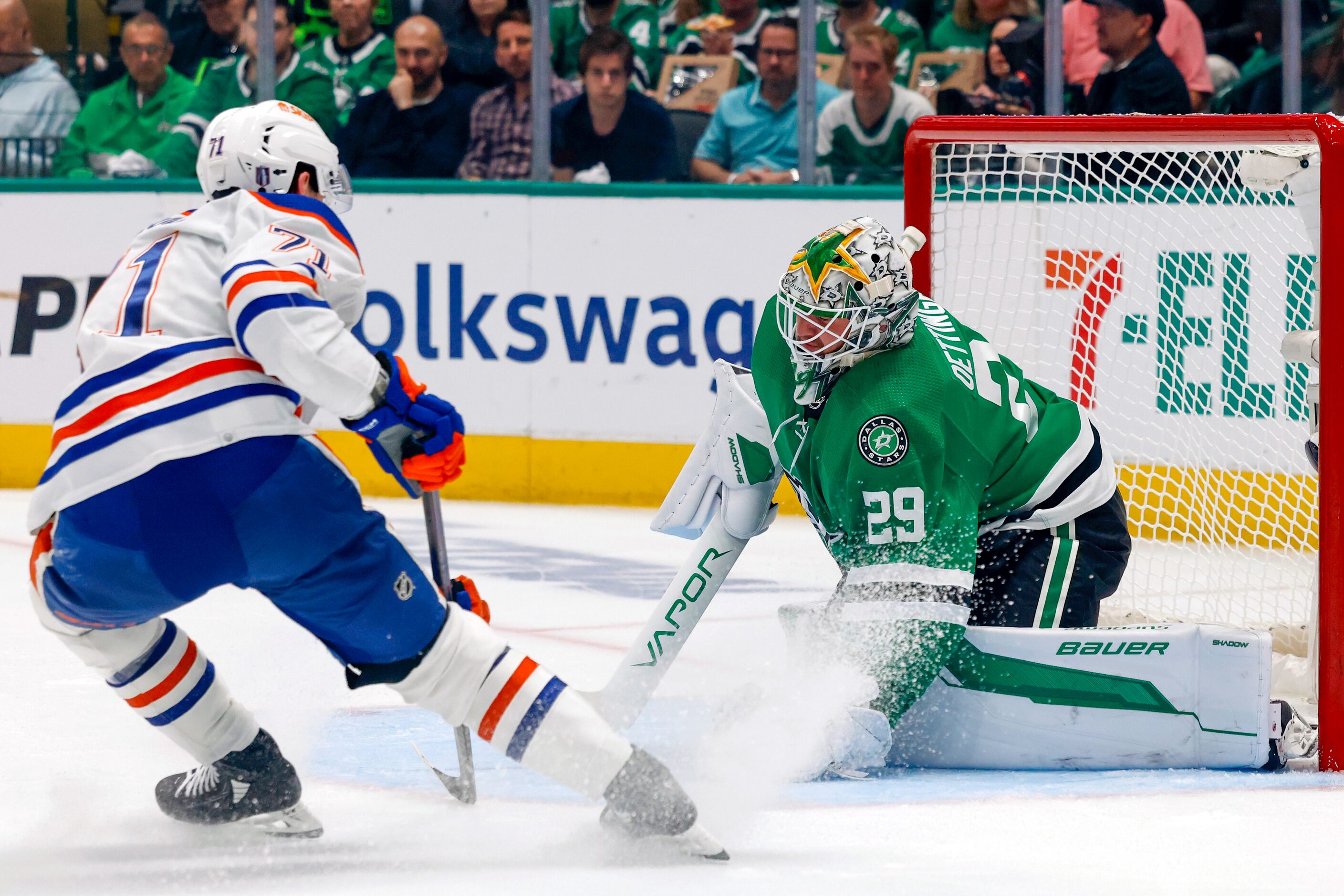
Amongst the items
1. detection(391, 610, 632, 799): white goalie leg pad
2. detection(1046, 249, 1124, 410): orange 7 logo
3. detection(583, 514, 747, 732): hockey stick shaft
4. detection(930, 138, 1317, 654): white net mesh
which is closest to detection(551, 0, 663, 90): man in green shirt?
detection(930, 138, 1317, 654): white net mesh

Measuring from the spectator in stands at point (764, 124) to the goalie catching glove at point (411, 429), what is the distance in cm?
360

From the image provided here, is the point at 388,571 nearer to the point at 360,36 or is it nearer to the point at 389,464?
the point at 389,464

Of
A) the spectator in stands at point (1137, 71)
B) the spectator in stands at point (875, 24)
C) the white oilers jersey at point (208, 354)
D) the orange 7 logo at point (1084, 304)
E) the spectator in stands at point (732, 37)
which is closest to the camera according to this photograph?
the white oilers jersey at point (208, 354)

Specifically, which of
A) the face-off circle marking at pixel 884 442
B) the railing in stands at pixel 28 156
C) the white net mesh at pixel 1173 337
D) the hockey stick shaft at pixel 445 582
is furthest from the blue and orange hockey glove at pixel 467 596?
the railing in stands at pixel 28 156

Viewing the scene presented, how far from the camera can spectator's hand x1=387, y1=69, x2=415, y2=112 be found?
19.2 ft

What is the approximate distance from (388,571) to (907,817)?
79 centimetres

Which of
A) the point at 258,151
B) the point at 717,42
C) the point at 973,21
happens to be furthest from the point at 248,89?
the point at 258,151

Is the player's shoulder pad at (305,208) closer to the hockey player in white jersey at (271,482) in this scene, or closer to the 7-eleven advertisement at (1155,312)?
the hockey player in white jersey at (271,482)

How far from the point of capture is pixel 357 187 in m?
5.85

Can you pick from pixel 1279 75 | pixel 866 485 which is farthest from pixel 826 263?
pixel 1279 75

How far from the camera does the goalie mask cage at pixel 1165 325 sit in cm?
333

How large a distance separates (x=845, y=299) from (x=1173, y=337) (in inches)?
76.2

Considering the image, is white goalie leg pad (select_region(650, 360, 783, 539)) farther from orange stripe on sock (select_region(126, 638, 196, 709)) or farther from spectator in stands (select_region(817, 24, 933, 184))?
spectator in stands (select_region(817, 24, 933, 184))

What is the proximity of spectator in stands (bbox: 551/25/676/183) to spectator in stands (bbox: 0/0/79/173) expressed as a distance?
1757mm
